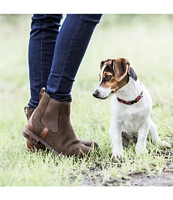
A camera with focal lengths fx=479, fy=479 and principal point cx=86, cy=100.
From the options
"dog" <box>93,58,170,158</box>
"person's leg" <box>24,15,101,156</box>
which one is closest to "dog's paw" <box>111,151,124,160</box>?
"dog" <box>93,58,170,158</box>

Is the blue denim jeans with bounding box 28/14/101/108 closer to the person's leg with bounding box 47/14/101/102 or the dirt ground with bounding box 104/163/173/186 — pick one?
the person's leg with bounding box 47/14/101/102

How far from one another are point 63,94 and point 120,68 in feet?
0.81

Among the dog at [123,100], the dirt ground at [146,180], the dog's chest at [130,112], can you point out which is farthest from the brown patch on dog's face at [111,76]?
the dirt ground at [146,180]

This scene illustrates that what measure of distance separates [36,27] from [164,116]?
2.92ft

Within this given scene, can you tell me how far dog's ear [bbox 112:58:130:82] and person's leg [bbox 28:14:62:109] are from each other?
0.94ft

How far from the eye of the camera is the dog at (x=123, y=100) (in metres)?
1.88

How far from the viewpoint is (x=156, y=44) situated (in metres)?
→ 3.49

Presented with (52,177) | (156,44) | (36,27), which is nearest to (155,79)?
(156,44)

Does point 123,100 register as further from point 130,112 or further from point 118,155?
point 118,155

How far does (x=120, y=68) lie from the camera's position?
74.3 inches

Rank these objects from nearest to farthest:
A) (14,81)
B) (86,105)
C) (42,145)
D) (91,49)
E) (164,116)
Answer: (42,145) < (164,116) < (86,105) < (14,81) < (91,49)

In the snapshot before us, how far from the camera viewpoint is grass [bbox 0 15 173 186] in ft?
5.73

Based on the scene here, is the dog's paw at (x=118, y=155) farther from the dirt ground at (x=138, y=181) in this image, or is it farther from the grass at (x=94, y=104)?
the dirt ground at (x=138, y=181)
